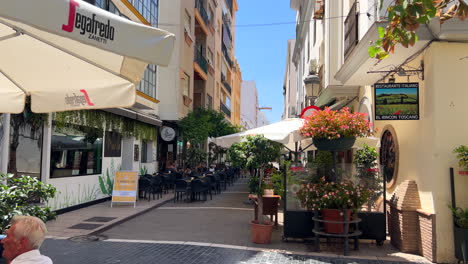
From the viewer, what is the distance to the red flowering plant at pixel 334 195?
6933mm

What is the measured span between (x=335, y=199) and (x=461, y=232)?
196 cm

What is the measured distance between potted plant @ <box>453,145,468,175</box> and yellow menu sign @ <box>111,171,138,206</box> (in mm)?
9438


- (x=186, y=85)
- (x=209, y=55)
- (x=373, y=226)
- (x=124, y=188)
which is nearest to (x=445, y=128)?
(x=373, y=226)

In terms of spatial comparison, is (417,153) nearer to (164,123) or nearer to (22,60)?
(22,60)

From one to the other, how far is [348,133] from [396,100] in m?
1.02

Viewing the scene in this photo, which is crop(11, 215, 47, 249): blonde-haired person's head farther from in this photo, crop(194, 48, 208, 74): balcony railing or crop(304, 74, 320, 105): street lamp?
crop(194, 48, 208, 74): balcony railing

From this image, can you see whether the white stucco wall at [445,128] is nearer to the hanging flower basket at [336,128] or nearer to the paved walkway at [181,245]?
the paved walkway at [181,245]

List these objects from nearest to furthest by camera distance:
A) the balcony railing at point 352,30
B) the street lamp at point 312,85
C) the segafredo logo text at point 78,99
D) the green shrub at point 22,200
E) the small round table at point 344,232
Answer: the green shrub at point 22,200, the segafredo logo text at point 78,99, the small round table at point 344,232, the balcony railing at point 352,30, the street lamp at point 312,85

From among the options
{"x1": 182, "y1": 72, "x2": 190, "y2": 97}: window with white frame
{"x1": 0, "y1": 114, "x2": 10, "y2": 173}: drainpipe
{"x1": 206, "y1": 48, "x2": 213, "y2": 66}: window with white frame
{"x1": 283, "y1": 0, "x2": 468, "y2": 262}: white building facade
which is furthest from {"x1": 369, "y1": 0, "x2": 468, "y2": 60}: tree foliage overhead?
{"x1": 206, "y1": 48, "x2": 213, "y2": 66}: window with white frame

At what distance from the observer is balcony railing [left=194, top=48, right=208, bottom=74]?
2495cm

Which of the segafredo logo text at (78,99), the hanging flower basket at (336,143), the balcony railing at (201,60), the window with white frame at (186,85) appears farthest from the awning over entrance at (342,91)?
the balcony railing at (201,60)

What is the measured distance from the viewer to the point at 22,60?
13.3 feet

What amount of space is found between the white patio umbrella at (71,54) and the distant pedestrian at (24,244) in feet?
4.26

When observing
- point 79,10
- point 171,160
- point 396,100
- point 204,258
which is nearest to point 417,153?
point 396,100
